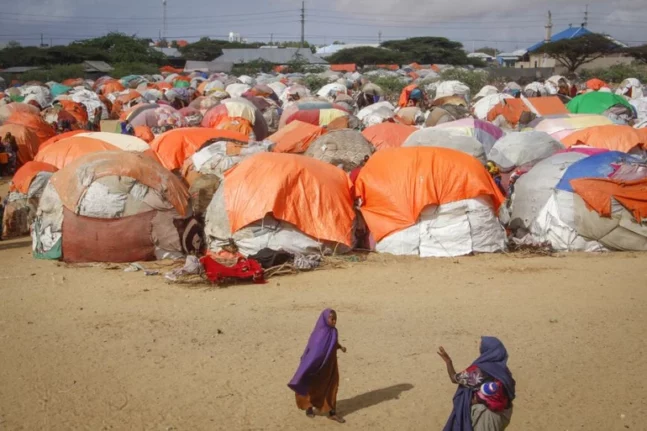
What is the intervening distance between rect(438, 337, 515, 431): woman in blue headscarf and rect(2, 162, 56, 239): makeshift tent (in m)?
9.42

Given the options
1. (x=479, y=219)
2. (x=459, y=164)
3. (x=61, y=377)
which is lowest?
(x=61, y=377)

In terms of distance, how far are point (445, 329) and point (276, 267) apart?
288cm

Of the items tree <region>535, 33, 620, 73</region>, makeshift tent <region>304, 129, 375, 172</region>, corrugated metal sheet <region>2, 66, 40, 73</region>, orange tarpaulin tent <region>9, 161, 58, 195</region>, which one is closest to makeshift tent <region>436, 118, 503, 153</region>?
makeshift tent <region>304, 129, 375, 172</region>

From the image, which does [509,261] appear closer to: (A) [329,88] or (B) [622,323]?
(B) [622,323]

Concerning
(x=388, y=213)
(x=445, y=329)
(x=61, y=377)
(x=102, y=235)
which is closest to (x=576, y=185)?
(x=388, y=213)

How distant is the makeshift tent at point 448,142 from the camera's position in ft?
42.0

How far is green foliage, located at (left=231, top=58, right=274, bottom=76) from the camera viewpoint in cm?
5696

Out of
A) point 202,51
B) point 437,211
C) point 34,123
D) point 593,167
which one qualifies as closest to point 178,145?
point 437,211

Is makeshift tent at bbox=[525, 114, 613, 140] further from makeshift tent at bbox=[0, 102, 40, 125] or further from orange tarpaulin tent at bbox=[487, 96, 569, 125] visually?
makeshift tent at bbox=[0, 102, 40, 125]

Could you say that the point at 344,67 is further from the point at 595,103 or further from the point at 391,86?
the point at 595,103

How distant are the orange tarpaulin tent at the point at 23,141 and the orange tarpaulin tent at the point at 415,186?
1071 centimetres

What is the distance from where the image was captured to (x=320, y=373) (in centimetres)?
575

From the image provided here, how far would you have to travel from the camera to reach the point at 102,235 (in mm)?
10195

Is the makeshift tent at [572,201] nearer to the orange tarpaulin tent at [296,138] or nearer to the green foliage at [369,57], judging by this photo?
the orange tarpaulin tent at [296,138]
